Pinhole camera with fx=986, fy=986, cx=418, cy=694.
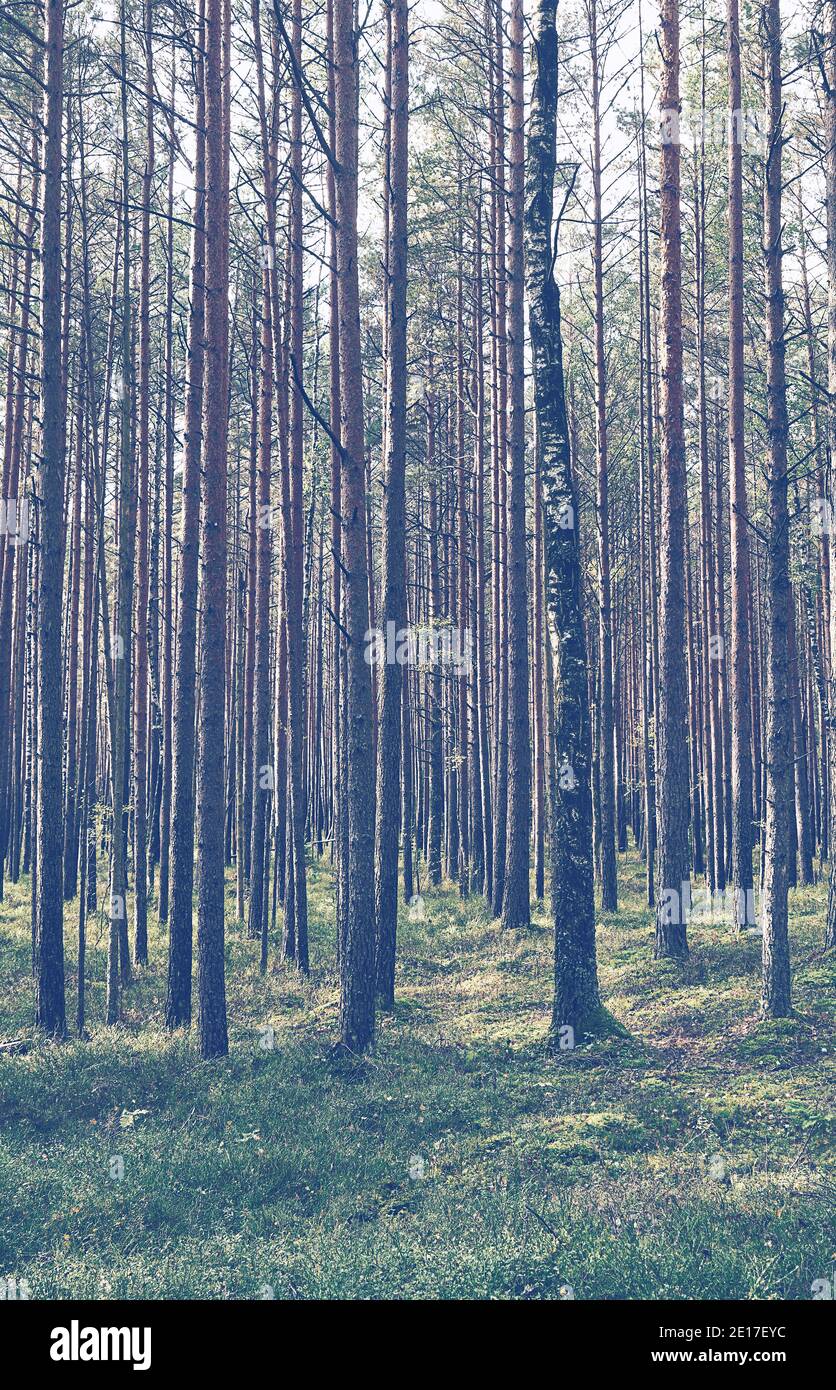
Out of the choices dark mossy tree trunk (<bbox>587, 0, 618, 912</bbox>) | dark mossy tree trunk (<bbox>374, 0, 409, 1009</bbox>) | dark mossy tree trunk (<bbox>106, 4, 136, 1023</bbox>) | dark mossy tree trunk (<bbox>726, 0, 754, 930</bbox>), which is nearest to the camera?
dark mossy tree trunk (<bbox>106, 4, 136, 1023</bbox>)

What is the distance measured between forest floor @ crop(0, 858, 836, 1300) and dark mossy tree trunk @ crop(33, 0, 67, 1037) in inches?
34.9

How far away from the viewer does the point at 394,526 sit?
10789mm

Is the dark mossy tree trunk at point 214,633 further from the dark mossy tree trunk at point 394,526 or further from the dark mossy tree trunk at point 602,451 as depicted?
the dark mossy tree trunk at point 602,451

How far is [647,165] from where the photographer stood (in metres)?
18.4

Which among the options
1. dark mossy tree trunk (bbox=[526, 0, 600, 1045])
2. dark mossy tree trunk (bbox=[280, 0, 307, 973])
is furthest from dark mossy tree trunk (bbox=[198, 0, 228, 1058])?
dark mossy tree trunk (bbox=[280, 0, 307, 973])

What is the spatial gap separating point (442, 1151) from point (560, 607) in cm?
483

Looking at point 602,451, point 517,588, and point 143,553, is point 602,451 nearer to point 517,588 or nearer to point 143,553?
point 517,588

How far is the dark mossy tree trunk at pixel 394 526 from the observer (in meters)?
10.8

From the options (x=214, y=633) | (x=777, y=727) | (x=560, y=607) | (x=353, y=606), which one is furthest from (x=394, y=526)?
(x=777, y=727)

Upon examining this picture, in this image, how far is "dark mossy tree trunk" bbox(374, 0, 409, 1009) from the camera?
10.8 metres

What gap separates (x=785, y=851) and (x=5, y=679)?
14.2m

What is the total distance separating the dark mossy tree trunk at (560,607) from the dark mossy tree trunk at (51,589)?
4805 mm

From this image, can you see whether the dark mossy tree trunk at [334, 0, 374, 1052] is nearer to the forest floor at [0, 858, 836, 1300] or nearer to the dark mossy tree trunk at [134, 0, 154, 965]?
the forest floor at [0, 858, 836, 1300]

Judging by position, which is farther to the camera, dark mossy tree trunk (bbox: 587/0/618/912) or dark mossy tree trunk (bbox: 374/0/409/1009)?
dark mossy tree trunk (bbox: 587/0/618/912)
